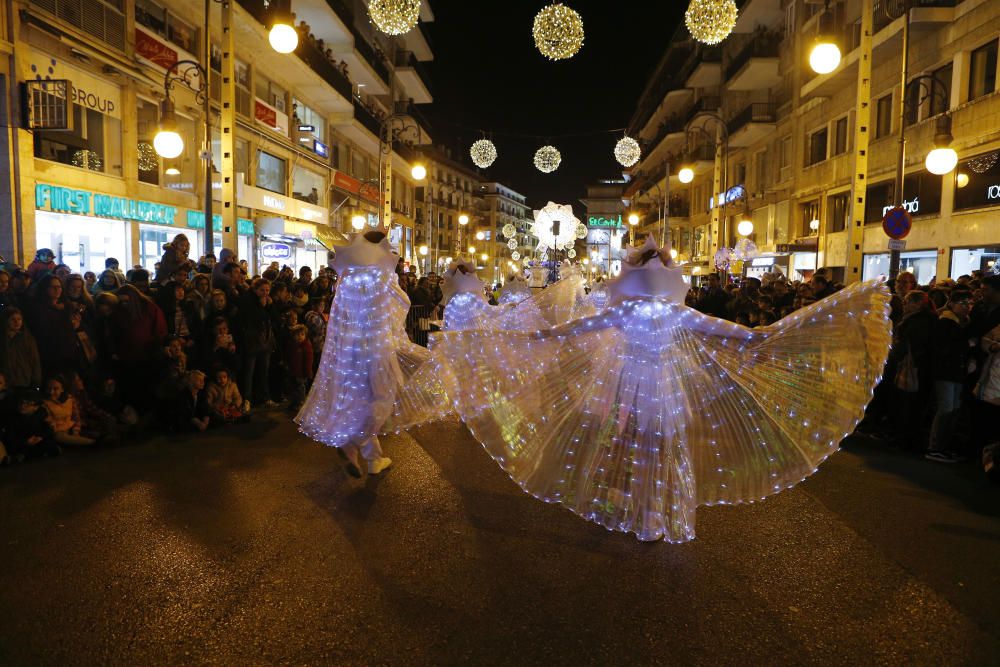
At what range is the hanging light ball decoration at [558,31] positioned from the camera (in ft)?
39.2

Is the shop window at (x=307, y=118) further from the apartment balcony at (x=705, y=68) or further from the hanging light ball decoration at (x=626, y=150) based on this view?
the apartment balcony at (x=705, y=68)

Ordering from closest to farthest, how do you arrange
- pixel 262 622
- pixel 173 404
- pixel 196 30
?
pixel 262 622, pixel 173 404, pixel 196 30

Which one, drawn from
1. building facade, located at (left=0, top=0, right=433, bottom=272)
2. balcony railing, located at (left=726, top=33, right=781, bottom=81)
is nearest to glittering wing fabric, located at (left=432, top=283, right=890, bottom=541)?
building facade, located at (left=0, top=0, right=433, bottom=272)

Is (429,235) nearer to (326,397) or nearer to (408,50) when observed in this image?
(408,50)

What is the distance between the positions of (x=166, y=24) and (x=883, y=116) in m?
21.5

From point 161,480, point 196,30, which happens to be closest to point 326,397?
point 161,480

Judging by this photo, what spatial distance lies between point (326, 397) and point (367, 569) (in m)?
2.27

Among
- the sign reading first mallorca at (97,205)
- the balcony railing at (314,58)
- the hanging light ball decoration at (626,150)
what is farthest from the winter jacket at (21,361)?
the hanging light ball decoration at (626,150)

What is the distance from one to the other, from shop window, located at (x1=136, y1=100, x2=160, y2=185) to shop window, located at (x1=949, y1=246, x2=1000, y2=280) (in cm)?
2024

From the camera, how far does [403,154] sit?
41438mm

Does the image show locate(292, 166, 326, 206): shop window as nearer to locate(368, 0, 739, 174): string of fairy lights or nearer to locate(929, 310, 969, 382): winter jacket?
locate(368, 0, 739, 174): string of fairy lights

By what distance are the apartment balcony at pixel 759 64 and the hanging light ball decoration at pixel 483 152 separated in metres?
13.7

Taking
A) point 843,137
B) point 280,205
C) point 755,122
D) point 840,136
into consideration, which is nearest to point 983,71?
point 843,137

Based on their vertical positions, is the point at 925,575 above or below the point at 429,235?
below
